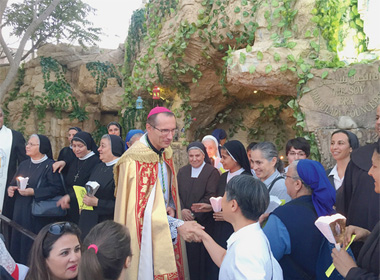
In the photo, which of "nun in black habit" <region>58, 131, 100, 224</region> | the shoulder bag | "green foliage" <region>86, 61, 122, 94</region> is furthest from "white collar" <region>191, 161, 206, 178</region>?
"green foliage" <region>86, 61, 122, 94</region>

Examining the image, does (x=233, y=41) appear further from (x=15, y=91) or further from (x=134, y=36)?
(x=15, y=91)

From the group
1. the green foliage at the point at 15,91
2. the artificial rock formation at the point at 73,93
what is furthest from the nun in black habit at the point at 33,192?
the green foliage at the point at 15,91

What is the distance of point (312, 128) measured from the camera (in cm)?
642

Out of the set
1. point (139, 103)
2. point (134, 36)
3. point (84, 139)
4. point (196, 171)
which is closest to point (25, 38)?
point (134, 36)

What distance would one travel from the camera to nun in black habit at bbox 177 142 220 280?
4.23 metres

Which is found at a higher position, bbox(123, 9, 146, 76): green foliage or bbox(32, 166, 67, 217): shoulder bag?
bbox(123, 9, 146, 76): green foliage

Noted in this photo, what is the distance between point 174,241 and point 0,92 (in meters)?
10.3

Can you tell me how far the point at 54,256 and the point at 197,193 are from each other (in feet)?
7.87

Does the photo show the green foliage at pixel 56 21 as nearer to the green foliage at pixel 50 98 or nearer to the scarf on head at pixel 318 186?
the green foliage at pixel 50 98

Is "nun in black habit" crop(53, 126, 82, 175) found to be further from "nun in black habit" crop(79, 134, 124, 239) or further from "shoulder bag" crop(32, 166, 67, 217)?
"nun in black habit" crop(79, 134, 124, 239)

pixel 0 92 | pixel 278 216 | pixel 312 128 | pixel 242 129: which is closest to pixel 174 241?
pixel 278 216

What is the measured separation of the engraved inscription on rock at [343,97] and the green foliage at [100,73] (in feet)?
28.9

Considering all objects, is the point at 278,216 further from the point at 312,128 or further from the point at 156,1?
the point at 156,1

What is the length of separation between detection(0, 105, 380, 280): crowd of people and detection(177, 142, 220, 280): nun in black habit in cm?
1
